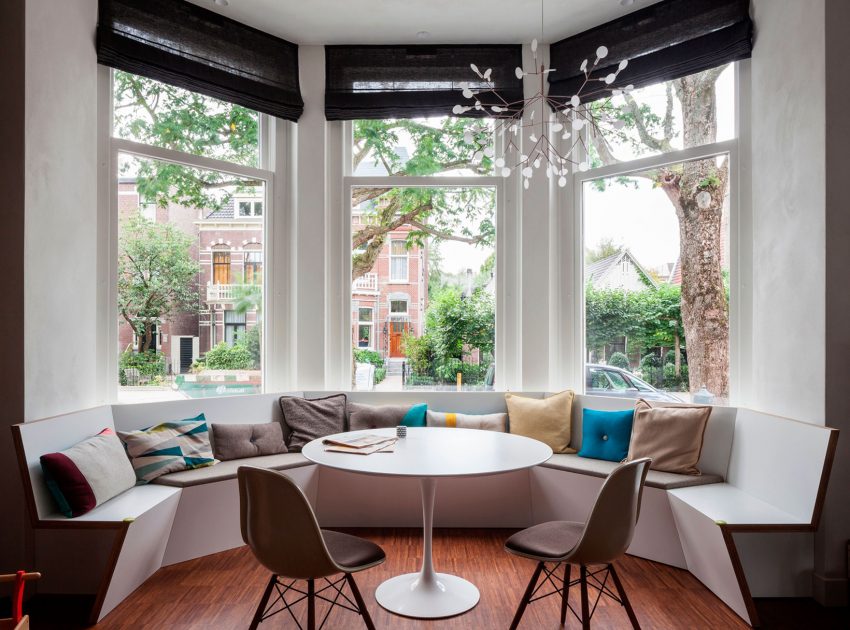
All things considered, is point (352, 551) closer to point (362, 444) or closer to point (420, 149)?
point (362, 444)

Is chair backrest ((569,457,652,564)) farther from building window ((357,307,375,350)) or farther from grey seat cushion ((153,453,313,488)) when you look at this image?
building window ((357,307,375,350))

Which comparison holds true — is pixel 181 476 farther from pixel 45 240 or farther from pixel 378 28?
pixel 378 28

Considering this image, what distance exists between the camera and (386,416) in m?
4.10

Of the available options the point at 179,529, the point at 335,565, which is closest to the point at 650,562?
the point at 335,565

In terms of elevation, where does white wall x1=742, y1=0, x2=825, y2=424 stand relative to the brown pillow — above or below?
above

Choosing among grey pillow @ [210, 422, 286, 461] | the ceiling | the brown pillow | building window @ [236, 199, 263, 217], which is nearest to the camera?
the brown pillow

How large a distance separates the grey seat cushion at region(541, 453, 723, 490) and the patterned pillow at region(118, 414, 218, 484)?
2218mm

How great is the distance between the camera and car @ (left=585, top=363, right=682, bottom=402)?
13.2 feet

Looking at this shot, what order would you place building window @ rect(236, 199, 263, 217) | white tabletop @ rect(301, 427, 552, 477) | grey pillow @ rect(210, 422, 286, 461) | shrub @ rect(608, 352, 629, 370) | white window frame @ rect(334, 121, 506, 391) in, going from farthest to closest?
white window frame @ rect(334, 121, 506, 391) → building window @ rect(236, 199, 263, 217) → shrub @ rect(608, 352, 629, 370) → grey pillow @ rect(210, 422, 286, 461) → white tabletop @ rect(301, 427, 552, 477)

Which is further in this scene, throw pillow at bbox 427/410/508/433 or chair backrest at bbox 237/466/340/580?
throw pillow at bbox 427/410/508/433

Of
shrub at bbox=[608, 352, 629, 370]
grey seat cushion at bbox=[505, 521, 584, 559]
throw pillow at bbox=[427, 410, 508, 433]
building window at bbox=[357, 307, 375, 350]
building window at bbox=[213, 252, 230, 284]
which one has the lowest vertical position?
grey seat cushion at bbox=[505, 521, 584, 559]

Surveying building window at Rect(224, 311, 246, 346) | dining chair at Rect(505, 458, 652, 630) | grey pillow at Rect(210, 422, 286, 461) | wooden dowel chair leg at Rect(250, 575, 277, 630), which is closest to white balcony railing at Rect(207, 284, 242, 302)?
building window at Rect(224, 311, 246, 346)

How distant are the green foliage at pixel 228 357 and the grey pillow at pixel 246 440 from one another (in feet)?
1.79

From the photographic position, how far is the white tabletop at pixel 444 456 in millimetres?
2334
